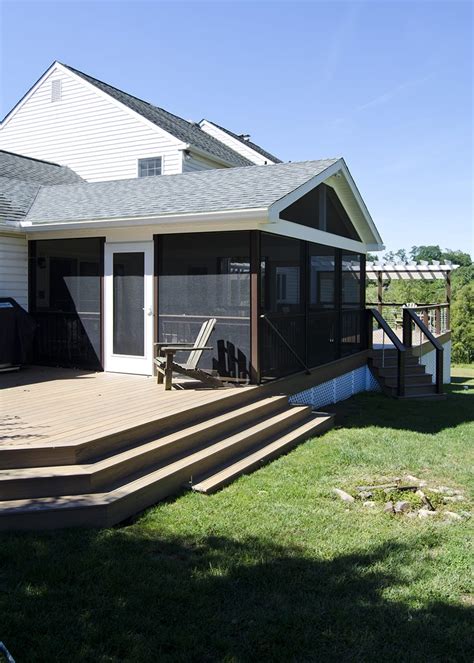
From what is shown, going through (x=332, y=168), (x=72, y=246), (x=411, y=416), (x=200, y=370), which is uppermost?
(x=332, y=168)

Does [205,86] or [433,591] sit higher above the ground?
[205,86]

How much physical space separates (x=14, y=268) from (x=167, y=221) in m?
3.28

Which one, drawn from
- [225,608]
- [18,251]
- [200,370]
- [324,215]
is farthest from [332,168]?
[225,608]

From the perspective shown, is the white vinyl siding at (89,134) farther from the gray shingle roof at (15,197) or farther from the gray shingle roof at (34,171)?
the gray shingle roof at (15,197)

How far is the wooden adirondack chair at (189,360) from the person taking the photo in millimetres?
7922

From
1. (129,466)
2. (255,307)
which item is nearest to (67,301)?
(255,307)

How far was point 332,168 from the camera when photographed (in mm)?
10086

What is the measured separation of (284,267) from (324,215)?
83.5 inches

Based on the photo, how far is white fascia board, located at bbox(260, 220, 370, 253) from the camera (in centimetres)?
861

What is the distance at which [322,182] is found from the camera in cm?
1019

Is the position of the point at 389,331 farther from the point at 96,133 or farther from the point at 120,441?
the point at 96,133

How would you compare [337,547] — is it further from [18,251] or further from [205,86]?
[205,86]

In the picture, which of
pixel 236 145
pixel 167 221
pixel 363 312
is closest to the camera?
pixel 167 221

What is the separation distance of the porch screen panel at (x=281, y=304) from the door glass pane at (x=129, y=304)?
6.60 ft
